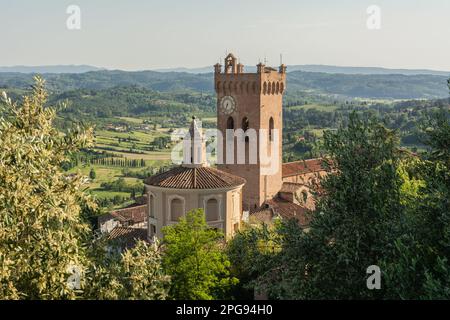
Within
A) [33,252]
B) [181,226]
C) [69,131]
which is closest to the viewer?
[33,252]

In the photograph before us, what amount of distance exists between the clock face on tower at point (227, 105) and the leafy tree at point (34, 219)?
3917cm

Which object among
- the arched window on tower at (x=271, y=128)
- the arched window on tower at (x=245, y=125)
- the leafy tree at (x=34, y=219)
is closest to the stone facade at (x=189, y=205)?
the arched window on tower at (x=245, y=125)

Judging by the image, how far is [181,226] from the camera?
27562mm

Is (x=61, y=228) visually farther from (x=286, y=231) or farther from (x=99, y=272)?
(x=286, y=231)

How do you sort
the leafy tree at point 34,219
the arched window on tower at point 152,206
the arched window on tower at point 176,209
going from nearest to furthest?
the leafy tree at point 34,219, the arched window on tower at point 176,209, the arched window on tower at point 152,206

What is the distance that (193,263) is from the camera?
2573cm

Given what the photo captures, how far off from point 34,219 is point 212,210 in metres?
22.8

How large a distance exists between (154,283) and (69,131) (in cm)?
522

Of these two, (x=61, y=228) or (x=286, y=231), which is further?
(x=286, y=231)

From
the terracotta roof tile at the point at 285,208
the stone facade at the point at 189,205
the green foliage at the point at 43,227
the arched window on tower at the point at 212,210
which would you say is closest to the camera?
the green foliage at the point at 43,227

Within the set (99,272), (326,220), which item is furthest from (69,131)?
(326,220)

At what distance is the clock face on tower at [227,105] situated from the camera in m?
53.0

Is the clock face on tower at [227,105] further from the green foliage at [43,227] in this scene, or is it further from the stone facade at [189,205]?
the green foliage at [43,227]
